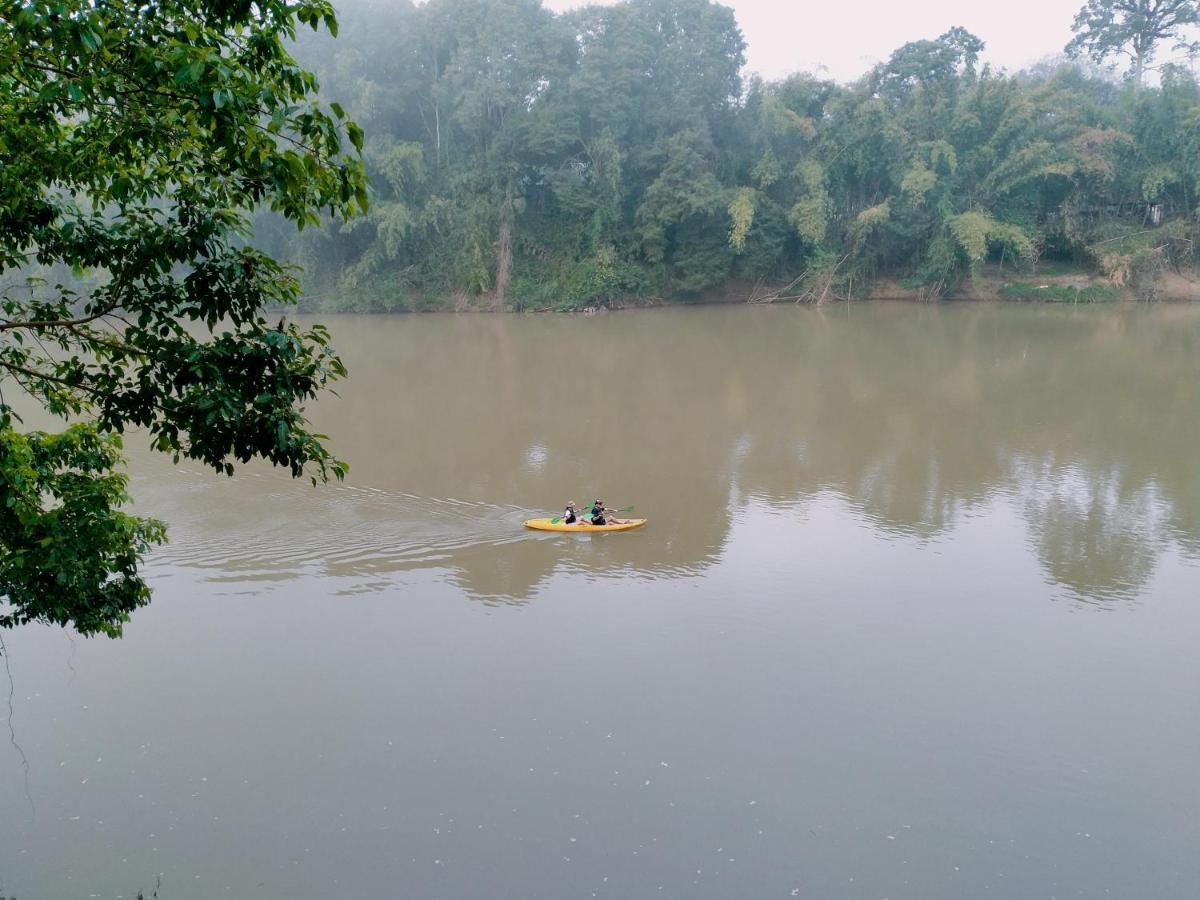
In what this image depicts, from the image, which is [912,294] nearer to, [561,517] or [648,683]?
[561,517]

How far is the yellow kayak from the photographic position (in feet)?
34.0

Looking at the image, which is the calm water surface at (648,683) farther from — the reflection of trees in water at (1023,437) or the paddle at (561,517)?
the paddle at (561,517)

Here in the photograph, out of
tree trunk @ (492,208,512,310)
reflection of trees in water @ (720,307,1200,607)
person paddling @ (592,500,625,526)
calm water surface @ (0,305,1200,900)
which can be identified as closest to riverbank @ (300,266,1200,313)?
tree trunk @ (492,208,512,310)

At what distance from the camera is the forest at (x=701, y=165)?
29844mm

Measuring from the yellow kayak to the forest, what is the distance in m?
21.1

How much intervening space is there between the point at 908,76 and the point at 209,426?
31.9 meters

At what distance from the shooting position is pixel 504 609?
8.63 m

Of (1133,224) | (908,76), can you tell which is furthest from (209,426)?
(1133,224)

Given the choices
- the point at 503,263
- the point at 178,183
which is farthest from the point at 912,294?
the point at 178,183

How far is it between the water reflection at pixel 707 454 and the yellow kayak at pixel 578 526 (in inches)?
6.3

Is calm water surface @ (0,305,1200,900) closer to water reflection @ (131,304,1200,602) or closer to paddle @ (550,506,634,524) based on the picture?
water reflection @ (131,304,1200,602)

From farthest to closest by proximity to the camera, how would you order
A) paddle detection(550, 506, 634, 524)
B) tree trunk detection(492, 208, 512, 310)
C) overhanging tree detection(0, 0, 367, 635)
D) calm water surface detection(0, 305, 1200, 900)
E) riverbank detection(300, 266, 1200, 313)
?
tree trunk detection(492, 208, 512, 310)
riverbank detection(300, 266, 1200, 313)
paddle detection(550, 506, 634, 524)
calm water surface detection(0, 305, 1200, 900)
overhanging tree detection(0, 0, 367, 635)

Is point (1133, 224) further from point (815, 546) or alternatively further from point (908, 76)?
point (815, 546)

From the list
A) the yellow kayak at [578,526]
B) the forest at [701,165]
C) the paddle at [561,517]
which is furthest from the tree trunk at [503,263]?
the yellow kayak at [578,526]
